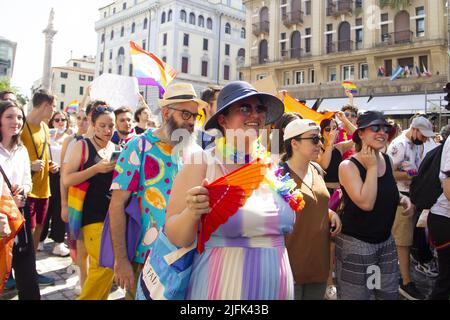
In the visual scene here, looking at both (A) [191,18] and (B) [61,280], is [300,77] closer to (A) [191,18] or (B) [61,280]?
(A) [191,18]

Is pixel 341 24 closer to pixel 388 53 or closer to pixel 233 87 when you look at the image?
pixel 388 53

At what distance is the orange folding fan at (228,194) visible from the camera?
154cm

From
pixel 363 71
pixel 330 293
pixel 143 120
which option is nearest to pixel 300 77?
pixel 363 71

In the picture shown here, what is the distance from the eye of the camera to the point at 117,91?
682 centimetres

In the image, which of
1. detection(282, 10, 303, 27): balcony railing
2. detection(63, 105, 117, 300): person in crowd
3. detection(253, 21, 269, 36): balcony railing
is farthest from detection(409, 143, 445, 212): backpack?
detection(253, 21, 269, 36): balcony railing

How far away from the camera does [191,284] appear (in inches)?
68.1

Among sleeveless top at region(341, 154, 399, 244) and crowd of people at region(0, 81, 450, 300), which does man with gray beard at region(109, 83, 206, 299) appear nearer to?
crowd of people at region(0, 81, 450, 300)

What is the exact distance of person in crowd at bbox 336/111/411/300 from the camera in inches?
113

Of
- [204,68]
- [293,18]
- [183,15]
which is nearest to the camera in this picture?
[293,18]

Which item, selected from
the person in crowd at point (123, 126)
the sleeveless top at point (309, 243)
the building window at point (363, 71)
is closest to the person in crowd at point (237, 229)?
the sleeveless top at point (309, 243)

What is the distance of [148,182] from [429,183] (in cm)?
264

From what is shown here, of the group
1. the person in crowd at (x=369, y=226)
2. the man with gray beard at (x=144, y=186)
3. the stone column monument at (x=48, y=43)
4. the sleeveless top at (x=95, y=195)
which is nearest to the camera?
the man with gray beard at (x=144, y=186)

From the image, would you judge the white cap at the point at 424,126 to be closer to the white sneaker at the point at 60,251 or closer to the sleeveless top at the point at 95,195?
the sleeveless top at the point at 95,195

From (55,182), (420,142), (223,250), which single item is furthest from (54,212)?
(420,142)
